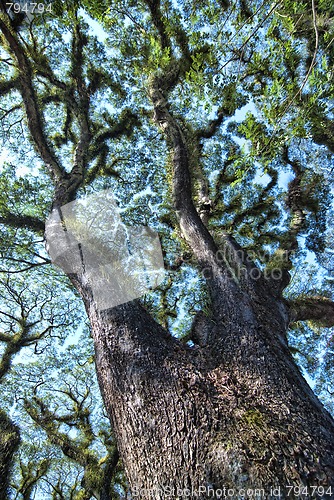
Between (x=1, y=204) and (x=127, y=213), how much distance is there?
340 cm

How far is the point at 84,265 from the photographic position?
3.60m

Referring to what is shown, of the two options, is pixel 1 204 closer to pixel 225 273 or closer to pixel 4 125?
pixel 4 125

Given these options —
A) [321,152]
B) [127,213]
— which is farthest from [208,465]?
[321,152]

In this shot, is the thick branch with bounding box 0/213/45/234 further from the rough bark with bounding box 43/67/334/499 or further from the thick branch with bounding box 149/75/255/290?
the rough bark with bounding box 43/67/334/499

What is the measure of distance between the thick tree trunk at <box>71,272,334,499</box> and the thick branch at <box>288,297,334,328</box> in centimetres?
221

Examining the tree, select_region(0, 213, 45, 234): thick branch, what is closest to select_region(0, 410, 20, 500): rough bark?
the tree

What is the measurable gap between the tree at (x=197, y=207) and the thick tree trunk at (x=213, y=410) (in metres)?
0.01

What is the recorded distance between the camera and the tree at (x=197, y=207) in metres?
1.79

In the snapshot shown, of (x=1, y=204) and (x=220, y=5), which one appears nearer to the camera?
(x=220, y=5)

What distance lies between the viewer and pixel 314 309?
4.95 metres
